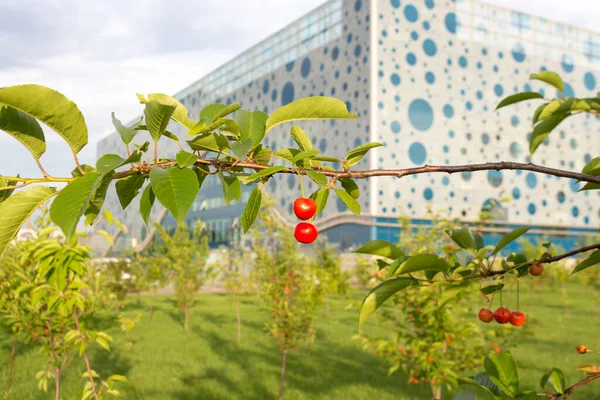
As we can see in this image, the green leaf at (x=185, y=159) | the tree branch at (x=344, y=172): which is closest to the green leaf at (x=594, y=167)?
the tree branch at (x=344, y=172)

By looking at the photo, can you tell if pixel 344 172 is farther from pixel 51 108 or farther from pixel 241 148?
pixel 51 108

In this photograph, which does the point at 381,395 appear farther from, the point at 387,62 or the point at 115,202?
the point at 115,202

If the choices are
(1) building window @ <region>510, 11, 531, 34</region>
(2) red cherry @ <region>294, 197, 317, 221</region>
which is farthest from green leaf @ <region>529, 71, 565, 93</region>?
(1) building window @ <region>510, 11, 531, 34</region>

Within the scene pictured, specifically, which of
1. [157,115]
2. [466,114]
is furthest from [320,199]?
[466,114]

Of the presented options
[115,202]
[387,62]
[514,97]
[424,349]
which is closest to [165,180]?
[514,97]

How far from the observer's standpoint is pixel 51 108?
3.16 feet

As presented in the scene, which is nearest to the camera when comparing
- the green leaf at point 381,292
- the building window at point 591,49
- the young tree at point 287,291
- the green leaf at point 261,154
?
the green leaf at point 261,154

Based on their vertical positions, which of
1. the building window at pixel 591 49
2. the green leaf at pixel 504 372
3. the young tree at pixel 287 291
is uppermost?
the building window at pixel 591 49

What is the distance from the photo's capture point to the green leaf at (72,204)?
32.7 inches

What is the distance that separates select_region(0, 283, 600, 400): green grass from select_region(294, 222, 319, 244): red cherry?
475 centimetres

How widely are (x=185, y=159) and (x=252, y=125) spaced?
225 millimetres

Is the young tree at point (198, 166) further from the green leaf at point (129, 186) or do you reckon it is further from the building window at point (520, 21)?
the building window at point (520, 21)

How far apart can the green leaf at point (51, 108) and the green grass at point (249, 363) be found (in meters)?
5.39

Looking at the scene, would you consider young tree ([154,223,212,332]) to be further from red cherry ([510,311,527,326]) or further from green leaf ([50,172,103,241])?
green leaf ([50,172,103,241])
